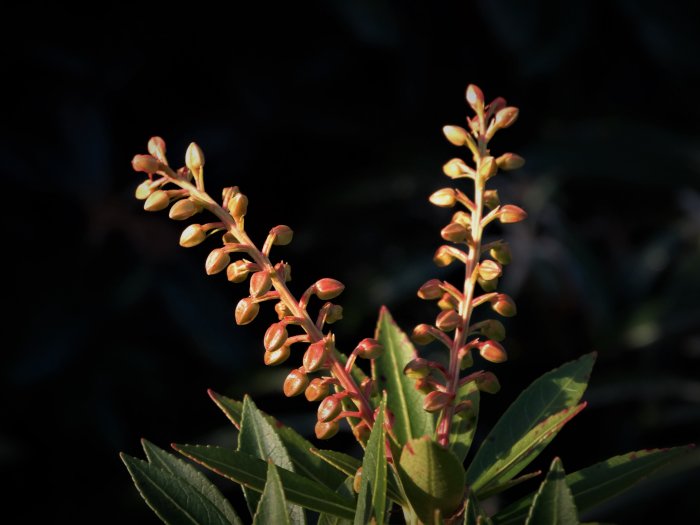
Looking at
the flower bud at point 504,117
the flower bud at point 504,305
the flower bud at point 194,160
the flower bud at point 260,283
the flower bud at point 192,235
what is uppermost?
the flower bud at point 194,160

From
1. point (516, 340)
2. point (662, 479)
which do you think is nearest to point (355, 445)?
point (516, 340)

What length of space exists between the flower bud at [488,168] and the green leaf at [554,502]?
0.66ft

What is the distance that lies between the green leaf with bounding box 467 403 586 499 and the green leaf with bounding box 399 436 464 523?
2.4 inches

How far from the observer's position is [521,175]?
2.95m

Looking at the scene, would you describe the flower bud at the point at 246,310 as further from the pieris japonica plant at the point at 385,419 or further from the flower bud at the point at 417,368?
the flower bud at the point at 417,368

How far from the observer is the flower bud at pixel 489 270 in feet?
2.20

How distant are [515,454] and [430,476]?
0.10 m

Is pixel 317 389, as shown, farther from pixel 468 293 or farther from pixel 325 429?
pixel 468 293

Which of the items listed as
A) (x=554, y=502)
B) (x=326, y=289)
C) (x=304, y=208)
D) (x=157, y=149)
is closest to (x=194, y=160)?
(x=157, y=149)

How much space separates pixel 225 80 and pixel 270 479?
246 centimetres

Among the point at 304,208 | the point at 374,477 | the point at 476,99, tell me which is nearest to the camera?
the point at 374,477

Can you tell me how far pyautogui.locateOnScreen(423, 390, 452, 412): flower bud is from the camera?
652 mm

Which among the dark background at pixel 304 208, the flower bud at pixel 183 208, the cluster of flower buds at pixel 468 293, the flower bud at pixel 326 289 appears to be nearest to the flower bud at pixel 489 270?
the cluster of flower buds at pixel 468 293

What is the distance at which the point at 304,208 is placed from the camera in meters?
3.08
